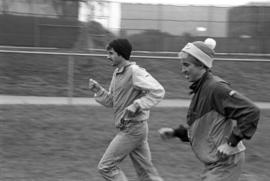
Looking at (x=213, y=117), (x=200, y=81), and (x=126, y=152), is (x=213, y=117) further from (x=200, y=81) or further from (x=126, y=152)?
(x=126, y=152)

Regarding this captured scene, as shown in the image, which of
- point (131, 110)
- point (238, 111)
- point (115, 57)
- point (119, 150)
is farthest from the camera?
point (115, 57)

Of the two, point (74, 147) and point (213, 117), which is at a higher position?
point (213, 117)

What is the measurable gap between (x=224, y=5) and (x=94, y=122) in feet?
35.5

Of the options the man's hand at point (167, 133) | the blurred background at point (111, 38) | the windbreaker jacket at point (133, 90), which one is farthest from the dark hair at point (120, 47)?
the blurred background at point (111, 38)

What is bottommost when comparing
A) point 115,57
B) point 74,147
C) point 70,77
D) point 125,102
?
point 74,147

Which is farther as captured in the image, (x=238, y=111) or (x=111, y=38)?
(x=111, y=38)

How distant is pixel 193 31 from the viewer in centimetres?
1761

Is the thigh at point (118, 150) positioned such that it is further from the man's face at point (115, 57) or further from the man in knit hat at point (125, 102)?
the man's face at point (115, 57)

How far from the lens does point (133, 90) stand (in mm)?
5004

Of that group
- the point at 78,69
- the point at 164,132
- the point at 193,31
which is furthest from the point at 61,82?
the point at 193,31

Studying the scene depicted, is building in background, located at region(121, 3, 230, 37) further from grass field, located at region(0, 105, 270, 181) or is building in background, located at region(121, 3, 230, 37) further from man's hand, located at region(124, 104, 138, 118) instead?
man's hand, located at region(124, 104, 138, 118)

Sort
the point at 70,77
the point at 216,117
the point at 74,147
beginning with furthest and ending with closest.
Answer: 1. the point at 70,77
2. the point at 74,147
3. the point at 216,117

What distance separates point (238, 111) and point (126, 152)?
1881mm

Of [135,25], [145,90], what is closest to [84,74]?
[145,90]
